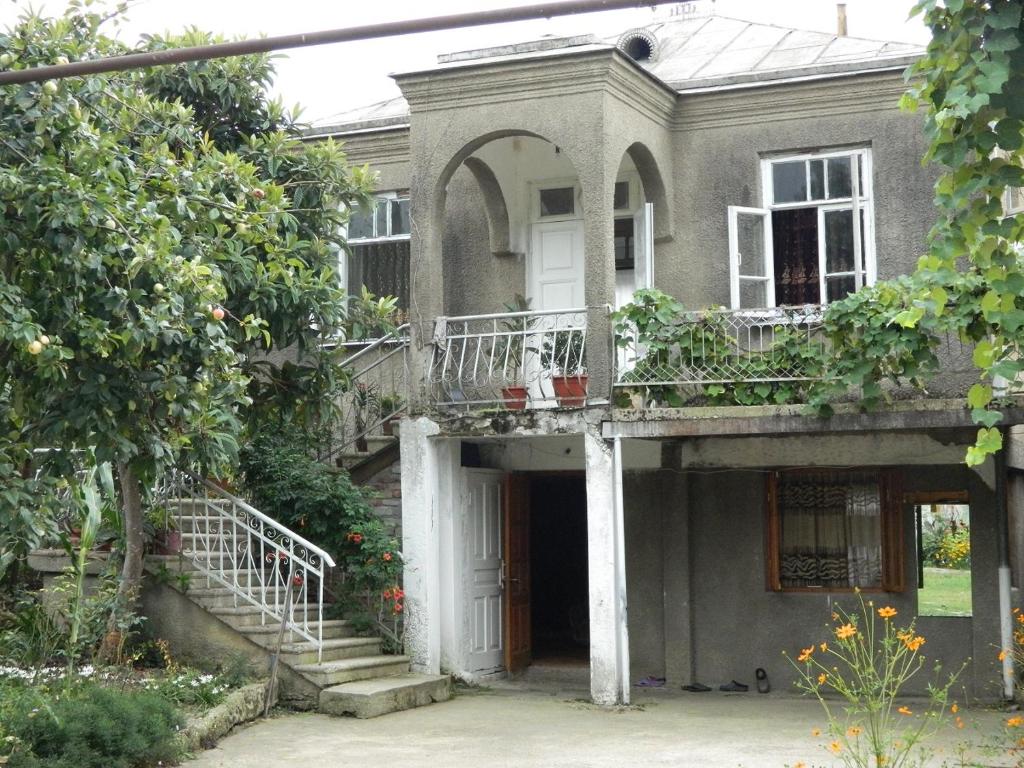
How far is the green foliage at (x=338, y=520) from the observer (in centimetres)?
1305

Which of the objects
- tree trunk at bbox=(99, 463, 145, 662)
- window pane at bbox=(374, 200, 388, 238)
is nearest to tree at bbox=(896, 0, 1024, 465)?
tree trunk at bbox=(99, 463, 145, 662)

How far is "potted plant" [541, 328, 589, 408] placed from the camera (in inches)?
505

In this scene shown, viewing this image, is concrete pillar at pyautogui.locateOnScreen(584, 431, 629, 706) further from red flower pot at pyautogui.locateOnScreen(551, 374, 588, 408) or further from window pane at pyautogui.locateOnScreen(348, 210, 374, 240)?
window pane at pyautogui.locateOnScreen(348, 210, 374, 240)

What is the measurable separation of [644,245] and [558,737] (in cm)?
494

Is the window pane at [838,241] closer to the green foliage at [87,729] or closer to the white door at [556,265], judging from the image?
the white door at [556,265]

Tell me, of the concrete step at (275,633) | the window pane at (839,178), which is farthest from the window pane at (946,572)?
the concrete step at (275,633)

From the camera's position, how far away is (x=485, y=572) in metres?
14.3

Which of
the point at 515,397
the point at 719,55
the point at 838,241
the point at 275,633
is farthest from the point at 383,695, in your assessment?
the point at 719,55

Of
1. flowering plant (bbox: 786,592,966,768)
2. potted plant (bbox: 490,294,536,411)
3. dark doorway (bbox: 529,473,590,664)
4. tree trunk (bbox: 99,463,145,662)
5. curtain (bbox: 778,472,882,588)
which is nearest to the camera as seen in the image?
flowering plant (bbox: 786,592,966,768)

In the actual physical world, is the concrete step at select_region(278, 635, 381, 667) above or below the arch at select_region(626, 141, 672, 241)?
below

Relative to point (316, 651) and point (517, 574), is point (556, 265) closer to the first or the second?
point (517, 574)

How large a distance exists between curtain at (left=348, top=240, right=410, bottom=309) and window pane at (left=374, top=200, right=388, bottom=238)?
13 cm

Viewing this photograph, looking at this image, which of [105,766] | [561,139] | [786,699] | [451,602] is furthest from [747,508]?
[105,766]

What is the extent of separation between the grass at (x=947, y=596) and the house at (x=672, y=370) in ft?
0.31
